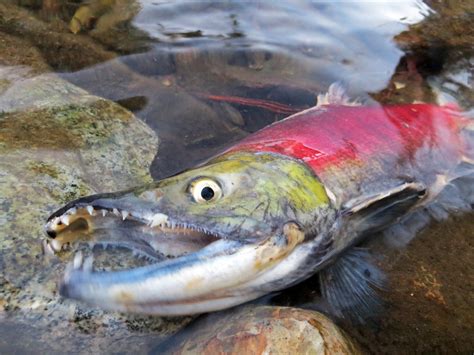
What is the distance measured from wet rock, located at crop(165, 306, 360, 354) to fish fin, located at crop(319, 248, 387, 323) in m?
0.30

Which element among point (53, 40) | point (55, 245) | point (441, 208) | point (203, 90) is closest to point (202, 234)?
point (55, 245)

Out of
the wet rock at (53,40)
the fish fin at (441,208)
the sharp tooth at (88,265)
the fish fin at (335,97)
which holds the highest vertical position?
the sharp tooth at (88,265)

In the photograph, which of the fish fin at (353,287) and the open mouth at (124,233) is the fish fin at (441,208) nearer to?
the fish fin at (353,287)

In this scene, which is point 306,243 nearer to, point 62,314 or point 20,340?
Result: point 62,314

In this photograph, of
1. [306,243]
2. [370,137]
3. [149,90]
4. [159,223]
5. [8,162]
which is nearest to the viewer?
[159,223]

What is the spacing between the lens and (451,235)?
12.1 feet

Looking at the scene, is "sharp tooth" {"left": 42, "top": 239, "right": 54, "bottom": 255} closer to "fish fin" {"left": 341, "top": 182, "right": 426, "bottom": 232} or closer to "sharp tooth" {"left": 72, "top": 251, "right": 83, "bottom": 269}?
"sharp tooth" {"left": 72, "top": 251, "right": 83, "bottom": 269}

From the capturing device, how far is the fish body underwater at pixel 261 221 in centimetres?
249

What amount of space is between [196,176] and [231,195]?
0.65ft

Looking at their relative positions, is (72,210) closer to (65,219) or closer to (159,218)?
(65,219)

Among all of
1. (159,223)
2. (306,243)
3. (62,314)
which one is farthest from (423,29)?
(62,314)

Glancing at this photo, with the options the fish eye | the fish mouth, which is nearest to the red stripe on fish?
the fish eye

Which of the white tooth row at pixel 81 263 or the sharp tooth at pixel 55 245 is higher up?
the white tooth row at pixel 81 263

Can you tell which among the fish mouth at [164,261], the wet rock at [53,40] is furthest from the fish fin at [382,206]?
the wet rock at [53,40]
